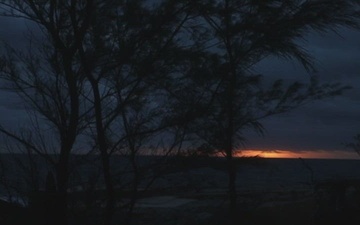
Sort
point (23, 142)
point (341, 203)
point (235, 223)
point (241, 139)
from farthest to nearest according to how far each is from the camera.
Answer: point (235, 223) → point (241, 139) → point (341, 203) → point (23, 142)

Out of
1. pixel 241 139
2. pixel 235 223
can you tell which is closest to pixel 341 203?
pixel 241 139

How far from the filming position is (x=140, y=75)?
6617 mm

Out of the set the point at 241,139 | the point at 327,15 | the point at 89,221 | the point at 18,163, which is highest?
the point at 327,15

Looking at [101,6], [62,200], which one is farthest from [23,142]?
[101,6]

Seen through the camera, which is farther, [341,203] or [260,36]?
[341,203]

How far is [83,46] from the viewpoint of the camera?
664 centimetres

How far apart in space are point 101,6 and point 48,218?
2387 mm

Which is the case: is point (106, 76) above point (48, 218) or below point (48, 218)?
above

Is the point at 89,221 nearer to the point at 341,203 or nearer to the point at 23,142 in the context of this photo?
the point at 23,142

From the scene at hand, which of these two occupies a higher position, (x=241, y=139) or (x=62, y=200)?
(x=241, y=139)

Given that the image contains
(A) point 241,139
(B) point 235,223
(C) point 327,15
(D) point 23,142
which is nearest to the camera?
(C) point 327,15

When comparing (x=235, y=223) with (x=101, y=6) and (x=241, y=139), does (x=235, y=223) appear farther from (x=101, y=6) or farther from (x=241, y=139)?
(x=101, y=6)

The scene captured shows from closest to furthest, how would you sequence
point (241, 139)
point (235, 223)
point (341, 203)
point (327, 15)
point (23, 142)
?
point (327, 15) < point (23, 142) < point (341, 203) < point (241, 139) < point (235, 223)

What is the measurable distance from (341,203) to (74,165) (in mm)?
4675
